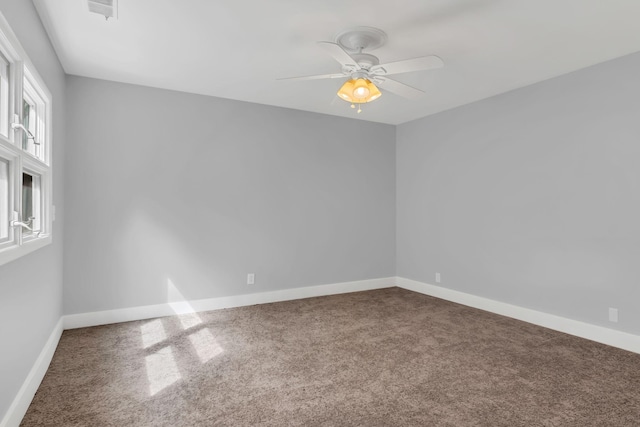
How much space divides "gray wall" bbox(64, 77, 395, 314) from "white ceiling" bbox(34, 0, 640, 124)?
455mm

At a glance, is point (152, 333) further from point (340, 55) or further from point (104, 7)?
point (340, 55)

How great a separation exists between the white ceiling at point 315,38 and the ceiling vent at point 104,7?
0.32 ft

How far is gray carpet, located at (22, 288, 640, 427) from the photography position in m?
2.01

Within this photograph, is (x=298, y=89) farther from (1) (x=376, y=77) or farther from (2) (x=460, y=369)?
(2) (x=460, y=369)

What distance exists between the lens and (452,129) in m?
4.55

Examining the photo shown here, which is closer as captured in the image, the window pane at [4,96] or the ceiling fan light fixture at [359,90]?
the window pane at [4,96]

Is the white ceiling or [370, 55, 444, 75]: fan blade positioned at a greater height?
the white ceiling

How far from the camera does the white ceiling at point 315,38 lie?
2.29 meters

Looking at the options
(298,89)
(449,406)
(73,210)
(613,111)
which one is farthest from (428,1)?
(73,210)

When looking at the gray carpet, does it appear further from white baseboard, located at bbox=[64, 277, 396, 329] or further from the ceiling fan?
the ceiling fan

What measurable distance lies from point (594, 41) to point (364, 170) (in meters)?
2.89

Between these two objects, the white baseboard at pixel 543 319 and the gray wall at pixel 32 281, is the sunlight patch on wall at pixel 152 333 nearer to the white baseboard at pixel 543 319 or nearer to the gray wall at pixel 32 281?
the gray wall at pixel 32 281

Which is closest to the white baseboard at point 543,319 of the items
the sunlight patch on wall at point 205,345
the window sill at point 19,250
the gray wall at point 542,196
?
the gray wall at point 542,196

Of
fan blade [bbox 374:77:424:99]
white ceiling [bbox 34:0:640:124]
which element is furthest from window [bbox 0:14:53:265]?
fan blade [bbox 374:77:424:99]
